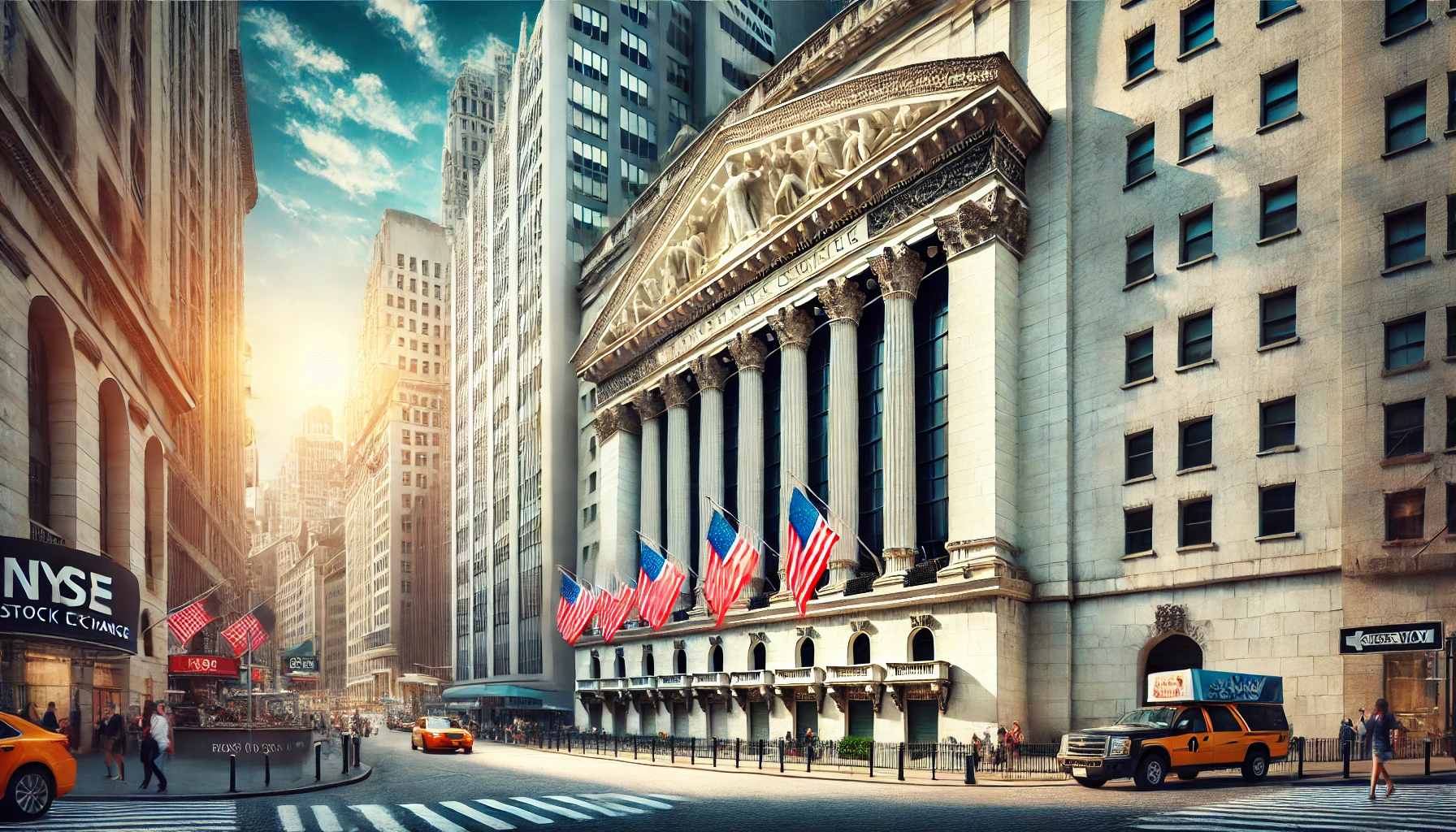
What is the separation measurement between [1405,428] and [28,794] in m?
33.3

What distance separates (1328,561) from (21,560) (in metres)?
34.8

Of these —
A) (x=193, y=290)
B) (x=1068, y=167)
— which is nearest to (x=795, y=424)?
(x=1068, y=167)

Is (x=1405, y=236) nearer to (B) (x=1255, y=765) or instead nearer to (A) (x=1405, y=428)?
(A) (x=1405, y=428)

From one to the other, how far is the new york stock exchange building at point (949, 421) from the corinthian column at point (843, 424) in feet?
0.39

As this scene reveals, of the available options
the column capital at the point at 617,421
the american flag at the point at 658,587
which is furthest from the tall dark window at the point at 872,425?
the column capital at the point at 617,421

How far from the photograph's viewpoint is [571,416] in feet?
272

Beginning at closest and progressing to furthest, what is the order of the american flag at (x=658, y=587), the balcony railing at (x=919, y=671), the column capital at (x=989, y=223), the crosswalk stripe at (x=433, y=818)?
1. the crosswalk stripe at (x=433, y=818)
2. the balcony railing at (x=919, y=671)
3. the column capital at (x=989, y=223)
4. the american flag at (x=658, y=587)

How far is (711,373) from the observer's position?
56969mm

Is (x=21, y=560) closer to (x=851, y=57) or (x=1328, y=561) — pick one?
(x=1328, y=561)

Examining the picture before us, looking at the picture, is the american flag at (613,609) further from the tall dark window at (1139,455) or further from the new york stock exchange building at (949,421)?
the tall dark window at (1139,455)

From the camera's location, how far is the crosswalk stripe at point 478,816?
63.1 feet

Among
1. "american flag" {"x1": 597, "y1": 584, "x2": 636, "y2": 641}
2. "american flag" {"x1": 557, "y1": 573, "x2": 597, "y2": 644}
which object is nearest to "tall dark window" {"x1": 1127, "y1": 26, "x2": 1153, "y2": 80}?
"american flag" {"x1": 597, "y1": 584, "x2": 636, "y2": 641}

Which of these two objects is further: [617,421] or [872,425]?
[617,421]

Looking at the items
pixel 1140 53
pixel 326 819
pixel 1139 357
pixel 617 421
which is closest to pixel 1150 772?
pixel 1139 357
